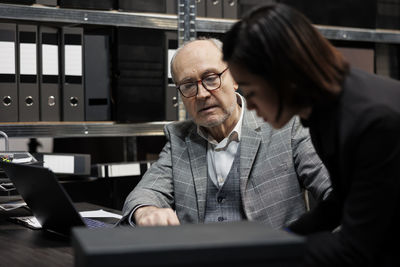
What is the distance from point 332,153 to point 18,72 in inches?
68.1

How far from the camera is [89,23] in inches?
96.3

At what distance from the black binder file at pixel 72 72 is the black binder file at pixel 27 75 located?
0.11m

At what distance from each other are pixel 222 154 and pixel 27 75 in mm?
982

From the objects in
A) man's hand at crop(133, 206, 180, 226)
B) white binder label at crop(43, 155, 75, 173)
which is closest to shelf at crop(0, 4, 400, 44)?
white binder label at crop(43, 155, 75, 173)

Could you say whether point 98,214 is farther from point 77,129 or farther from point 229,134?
point 77,129

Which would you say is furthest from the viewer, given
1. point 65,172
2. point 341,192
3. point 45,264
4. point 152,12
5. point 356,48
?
point 356,48

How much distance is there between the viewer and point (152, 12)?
2602 millimetres

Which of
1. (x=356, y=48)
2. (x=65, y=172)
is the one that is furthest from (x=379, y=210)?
(x=356, y=48)

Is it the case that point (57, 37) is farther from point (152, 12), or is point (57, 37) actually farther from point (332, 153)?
point (332, 153)

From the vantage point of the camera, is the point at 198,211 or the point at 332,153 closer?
the point at 332,153

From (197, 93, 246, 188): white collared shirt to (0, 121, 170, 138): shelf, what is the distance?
2.58 feet

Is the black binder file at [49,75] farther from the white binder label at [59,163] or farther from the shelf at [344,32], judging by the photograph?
the shelf at [344,32]

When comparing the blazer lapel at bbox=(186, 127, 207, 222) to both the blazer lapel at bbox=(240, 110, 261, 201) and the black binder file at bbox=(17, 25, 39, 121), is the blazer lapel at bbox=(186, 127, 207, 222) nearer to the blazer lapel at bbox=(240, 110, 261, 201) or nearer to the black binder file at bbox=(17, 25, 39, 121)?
the blazer lapel at bbox=(240, 110, 261, 201)

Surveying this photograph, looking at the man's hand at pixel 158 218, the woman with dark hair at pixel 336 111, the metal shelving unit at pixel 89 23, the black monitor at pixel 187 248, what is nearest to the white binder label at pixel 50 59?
the metal shelving unit at pixel 89 23
